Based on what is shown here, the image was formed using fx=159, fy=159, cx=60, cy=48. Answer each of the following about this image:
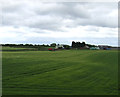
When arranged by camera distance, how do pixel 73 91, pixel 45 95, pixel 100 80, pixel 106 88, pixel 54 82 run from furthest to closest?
pixel 100 80 < pixel 54 82 < pixel 106 88 < pixel 73 91 < pixel 45 95

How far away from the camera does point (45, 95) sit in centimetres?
904

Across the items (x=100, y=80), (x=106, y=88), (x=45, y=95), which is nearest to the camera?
(x=45, y=95)

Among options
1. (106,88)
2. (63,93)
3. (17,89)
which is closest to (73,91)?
(63,93)

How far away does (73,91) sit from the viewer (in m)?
9.93

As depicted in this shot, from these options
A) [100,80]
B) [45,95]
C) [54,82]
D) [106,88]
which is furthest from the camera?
[100,80]

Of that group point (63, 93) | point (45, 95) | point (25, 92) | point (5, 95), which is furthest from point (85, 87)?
point (5, 95)

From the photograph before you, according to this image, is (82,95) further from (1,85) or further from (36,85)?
(1,85)

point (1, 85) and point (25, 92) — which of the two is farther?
→ point (1, 85)

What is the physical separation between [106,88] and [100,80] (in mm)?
2000

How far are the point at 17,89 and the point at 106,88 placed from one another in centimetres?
587

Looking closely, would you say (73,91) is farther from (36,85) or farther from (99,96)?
(36,85)

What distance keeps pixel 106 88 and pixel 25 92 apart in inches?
211

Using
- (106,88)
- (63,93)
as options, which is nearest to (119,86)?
(106,88)

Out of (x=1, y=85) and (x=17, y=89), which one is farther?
(x=1, y=85)
